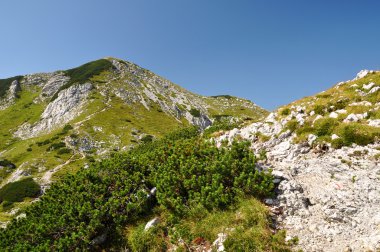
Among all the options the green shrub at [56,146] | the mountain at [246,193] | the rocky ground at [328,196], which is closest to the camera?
the rocky ground at [328,196]

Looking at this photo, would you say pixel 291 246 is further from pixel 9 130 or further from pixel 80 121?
pixel 9 130

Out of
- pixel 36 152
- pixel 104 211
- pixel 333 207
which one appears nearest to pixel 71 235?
pixel 104 211

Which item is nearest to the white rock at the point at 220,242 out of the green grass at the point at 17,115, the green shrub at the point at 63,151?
the green shrub at the point at 63,151

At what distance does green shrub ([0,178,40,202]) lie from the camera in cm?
5531

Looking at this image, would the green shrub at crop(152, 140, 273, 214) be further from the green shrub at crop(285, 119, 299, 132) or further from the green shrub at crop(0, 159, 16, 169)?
the green shrub at crop(0, 159, 16, 169)

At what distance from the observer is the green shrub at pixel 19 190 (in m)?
55.3

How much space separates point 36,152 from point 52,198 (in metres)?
70.3

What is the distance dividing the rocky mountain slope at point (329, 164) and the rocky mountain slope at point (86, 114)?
24284 millimetres

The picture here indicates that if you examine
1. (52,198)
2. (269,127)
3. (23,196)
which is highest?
(269,127)

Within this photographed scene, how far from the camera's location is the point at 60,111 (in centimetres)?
11450

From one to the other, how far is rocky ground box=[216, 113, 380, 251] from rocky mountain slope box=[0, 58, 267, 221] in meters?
29.4

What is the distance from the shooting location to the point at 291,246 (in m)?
10.7

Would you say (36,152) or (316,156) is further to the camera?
(36,152)

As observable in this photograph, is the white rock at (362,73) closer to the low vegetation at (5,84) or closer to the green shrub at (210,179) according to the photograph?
the green shrub at (210,179)
